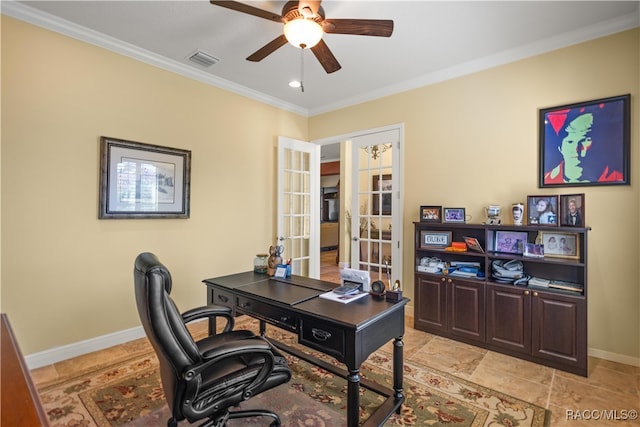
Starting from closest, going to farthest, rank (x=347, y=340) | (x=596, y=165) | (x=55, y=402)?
1. (x=347, y=340)
2. (x=55, y=402)
3. (x=596, y=165)

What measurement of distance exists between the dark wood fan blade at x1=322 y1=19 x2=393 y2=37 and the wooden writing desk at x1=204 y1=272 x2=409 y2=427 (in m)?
1.81

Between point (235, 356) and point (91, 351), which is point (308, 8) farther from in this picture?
point (91, 351)

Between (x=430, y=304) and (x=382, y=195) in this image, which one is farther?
(x=382, y=195)

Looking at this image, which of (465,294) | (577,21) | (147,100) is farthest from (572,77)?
(147,100)

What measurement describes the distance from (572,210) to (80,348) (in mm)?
4513

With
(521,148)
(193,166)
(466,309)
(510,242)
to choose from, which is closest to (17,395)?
(193,166)

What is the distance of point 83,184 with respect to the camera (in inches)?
109

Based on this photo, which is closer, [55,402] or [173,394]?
[173,394]

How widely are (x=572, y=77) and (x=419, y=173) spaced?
5.32 feet

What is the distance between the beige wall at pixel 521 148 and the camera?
8.36ft

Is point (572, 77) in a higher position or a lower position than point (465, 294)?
higher

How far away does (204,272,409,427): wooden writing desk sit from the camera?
160 centimetres

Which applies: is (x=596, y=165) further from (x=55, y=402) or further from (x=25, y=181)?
(x=25, y=181)

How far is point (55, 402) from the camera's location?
209 centimetres
